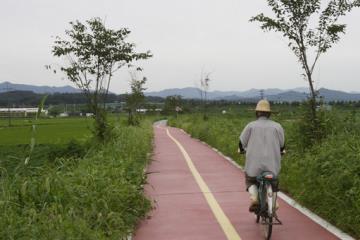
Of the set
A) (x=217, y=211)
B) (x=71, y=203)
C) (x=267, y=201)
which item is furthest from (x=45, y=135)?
(x=267, y=201)

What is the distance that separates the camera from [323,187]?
8.52m

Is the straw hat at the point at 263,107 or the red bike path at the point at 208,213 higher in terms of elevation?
the straw hat at the point at 263,107

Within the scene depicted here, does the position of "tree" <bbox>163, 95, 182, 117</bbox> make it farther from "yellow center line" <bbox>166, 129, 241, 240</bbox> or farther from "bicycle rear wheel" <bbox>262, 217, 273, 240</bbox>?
"bicycle rear wheel" <bbox>262, 217, 273, 240</bbox>

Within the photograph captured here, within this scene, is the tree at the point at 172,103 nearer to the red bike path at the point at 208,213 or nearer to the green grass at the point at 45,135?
the green grass at the point at 45,135

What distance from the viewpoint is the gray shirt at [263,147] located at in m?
7.20

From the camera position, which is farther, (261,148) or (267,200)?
(261,148)

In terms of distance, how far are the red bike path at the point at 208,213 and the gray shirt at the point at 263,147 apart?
0.91 m

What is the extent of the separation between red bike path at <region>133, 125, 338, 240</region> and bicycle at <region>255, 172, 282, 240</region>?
26cm

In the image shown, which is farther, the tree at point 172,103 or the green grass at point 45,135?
the tree at point 172,103

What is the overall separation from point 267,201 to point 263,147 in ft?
2.39

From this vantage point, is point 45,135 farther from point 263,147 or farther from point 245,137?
point 263,147

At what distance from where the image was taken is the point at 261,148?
23.7ft

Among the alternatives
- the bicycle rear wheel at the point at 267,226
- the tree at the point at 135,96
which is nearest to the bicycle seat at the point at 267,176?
the bicycle rear wheel at the point at 267,226

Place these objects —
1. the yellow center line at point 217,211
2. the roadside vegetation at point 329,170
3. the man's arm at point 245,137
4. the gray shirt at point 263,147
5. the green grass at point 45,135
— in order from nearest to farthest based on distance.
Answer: the gray shirt at point 263,147 < the yellow center line at point 217,211 < the man's arm at point 245,137 < the roadside vegetation at point 329,170 < the green grass at point 45,135
